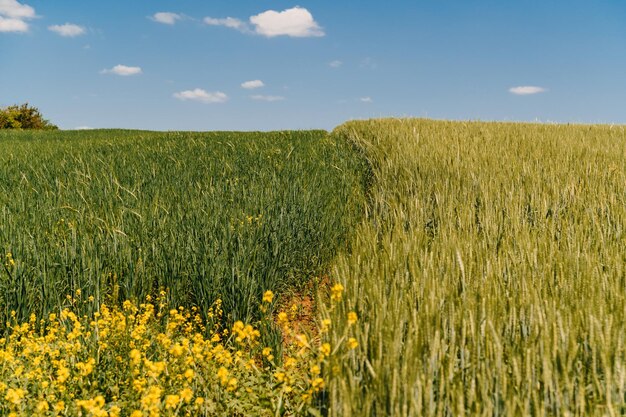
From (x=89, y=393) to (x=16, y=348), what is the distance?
0.88 meters

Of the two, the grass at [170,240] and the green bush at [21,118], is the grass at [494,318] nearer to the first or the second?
the grass at [170,240]

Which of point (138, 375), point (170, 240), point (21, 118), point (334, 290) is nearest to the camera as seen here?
point (334, 290)

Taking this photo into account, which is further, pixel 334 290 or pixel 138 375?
pixel 138 375

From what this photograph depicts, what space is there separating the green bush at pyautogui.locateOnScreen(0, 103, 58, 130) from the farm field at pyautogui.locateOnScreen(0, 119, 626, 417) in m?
45.7

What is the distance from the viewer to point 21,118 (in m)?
47.7

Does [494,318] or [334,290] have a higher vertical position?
[334,290]

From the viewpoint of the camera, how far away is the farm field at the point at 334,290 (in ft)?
5.59

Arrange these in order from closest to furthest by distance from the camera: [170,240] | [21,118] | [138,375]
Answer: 1. [138,375]
2. [170,240]
3. [21,118]

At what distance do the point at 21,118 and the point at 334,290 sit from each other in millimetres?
54312

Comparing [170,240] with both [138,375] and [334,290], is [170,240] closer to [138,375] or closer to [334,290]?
[138,375]

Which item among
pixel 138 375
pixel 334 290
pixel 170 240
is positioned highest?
pixel 334 290

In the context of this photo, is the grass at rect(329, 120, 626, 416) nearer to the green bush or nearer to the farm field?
the farm field

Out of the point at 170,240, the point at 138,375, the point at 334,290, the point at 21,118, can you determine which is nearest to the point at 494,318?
the point at 334,290

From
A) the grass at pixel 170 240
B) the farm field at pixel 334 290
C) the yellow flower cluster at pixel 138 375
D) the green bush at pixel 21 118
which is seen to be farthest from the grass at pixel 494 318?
the green bush at pixel 21 118
